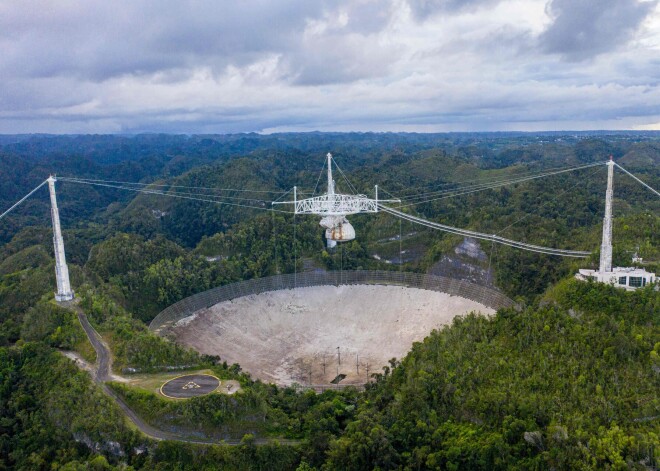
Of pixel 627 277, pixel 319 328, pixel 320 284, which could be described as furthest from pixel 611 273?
pixel 320 284

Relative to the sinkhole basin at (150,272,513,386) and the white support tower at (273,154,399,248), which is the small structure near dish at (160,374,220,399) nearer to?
the sinkhole basin at (150,272,513,386)

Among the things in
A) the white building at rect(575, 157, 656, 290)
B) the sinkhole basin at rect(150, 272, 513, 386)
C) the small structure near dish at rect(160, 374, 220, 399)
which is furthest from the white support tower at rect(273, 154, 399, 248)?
the white building at rect(575, 157, 656, 290)

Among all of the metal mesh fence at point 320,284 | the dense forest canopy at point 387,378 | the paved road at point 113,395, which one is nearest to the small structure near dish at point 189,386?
the dense forest canopy at point 387,378

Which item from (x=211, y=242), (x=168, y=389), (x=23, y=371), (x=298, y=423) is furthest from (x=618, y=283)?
(x=211, y=242)

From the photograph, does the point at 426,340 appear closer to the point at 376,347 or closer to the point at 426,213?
the point at 376,347

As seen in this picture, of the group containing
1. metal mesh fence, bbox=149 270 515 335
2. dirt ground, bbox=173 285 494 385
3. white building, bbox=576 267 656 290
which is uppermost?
white building, bbox=576 267 656 290

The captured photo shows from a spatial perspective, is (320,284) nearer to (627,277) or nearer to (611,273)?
(611,273)

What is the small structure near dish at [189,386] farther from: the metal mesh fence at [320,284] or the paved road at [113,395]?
the metal mesh fence at [320,284]
